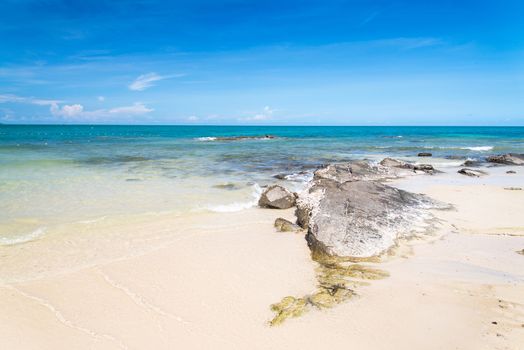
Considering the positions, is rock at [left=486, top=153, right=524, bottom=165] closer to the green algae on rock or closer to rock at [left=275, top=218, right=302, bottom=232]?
rock at [left=275, top=218, right=302, bottom=232]

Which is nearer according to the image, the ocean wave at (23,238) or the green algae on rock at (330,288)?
the green algae on rock at (330,288)

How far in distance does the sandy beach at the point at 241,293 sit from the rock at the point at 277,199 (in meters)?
2.44

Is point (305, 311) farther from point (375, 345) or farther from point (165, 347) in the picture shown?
point (165, 347)

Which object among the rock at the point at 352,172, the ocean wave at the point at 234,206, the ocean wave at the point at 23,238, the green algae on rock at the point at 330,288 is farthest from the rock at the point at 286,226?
the rock at the point at 352,172

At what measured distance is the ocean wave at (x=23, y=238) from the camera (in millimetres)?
8492

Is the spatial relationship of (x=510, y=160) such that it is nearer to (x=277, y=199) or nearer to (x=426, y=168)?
(x=426, y=168)

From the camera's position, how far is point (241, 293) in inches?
236

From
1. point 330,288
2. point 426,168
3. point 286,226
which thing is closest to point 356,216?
point 286,226

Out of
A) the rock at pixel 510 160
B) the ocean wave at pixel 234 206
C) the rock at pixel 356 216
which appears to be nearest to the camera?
the rock at pixel 356 216

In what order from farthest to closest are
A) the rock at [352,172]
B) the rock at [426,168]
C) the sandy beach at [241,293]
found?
1. the rock at [426,168]
2. the rock at [352,172]
3. the sandy beach at [241,293]

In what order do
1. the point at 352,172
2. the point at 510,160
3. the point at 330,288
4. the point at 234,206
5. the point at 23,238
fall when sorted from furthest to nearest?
the point at 510,160 → the point at 352,172 → the point at 234,206 → the point at 23,238 → the point at 330,288

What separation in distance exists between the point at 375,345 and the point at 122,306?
393 centimetres

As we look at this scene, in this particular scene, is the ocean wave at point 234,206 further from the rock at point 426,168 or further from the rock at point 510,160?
the rock at point 510,160

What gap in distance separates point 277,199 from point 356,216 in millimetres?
3751
